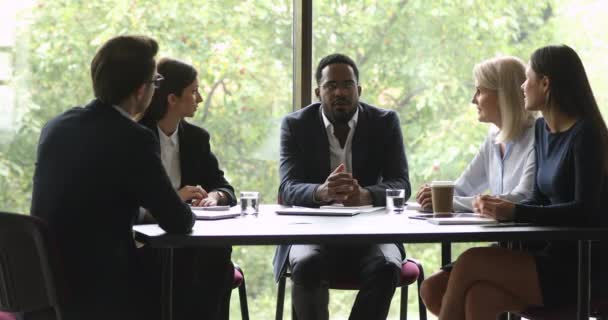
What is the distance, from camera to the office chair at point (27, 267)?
207 centimetres

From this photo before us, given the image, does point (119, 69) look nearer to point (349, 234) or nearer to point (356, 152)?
point (349, 234)

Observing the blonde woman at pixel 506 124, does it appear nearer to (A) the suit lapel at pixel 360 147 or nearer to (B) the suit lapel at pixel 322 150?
(A) the suit lapel at pixel 360 147

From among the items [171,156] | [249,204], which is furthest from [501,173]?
[171,156]

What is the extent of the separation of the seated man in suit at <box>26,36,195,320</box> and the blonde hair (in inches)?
57.1

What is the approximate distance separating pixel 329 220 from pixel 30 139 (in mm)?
2133

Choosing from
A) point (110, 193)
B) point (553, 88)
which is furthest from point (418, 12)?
point (110, 193)

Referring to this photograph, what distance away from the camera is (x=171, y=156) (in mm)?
3152

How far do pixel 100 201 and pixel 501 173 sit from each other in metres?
1.65

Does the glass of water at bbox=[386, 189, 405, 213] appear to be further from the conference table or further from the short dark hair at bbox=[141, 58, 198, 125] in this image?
the short dark hair at bbox=[141, 58, 198, 125]

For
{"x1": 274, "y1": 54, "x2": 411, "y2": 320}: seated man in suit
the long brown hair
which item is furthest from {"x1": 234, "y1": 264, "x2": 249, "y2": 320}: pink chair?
the long brown hair

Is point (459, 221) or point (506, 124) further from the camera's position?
point (506, 124)

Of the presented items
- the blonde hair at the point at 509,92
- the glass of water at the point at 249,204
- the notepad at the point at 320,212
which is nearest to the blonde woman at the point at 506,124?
the blonde hair at the point at 509,92

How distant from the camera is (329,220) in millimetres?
2602

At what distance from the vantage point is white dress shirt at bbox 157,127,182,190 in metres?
3.13
